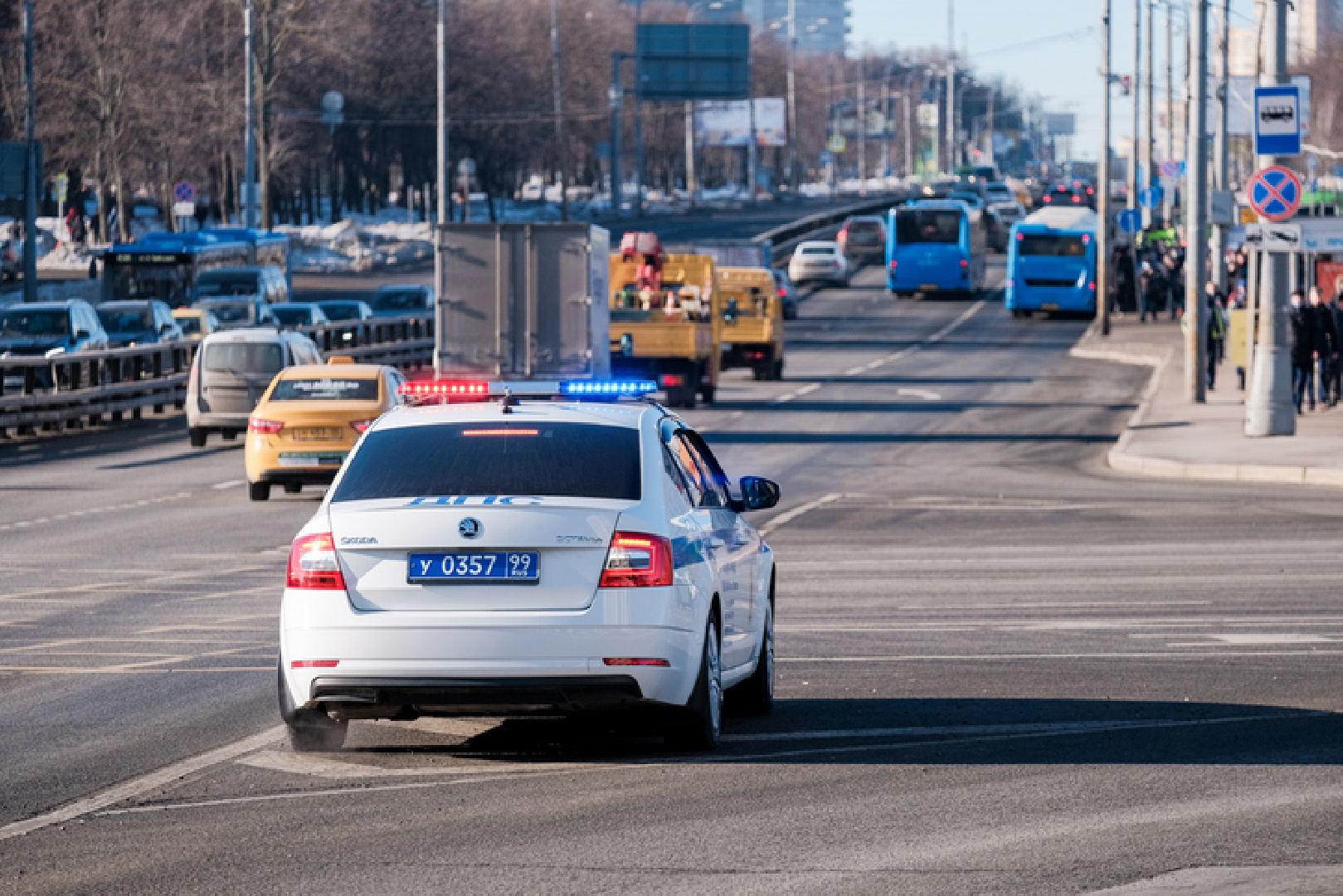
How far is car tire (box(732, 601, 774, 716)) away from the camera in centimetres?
1071

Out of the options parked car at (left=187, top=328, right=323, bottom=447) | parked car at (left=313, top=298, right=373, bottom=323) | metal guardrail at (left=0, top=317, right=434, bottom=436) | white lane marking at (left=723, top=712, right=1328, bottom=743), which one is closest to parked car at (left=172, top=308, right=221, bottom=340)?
metal guardrail at (left=0, top=317, right=434, bottom=436)

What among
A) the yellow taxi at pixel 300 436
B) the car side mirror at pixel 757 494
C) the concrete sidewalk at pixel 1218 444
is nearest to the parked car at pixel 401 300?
the concrete sidewalk at pixel 1218 444

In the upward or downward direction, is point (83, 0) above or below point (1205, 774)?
above

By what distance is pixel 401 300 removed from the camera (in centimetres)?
5938

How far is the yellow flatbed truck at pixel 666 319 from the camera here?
131ft

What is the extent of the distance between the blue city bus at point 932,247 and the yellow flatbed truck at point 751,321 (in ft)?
98.5

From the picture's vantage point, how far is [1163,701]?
11.1 meters

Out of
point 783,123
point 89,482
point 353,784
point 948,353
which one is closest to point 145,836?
point 353,784

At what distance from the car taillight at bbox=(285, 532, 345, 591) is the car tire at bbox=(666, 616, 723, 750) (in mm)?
1428

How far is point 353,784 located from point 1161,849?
3042 millimetres

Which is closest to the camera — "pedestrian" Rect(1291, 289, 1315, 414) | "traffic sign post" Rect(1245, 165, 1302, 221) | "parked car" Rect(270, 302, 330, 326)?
"traffic sign post" Rect(1245, 165, 1302, 221)

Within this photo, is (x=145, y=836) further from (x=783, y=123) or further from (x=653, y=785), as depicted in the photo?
(x=783, y=123)

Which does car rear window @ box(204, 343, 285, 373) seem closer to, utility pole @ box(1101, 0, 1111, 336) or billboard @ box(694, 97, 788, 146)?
utility pole @ box(1101, 0, 1111, 336)

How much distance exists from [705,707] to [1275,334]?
22402 millimetres
